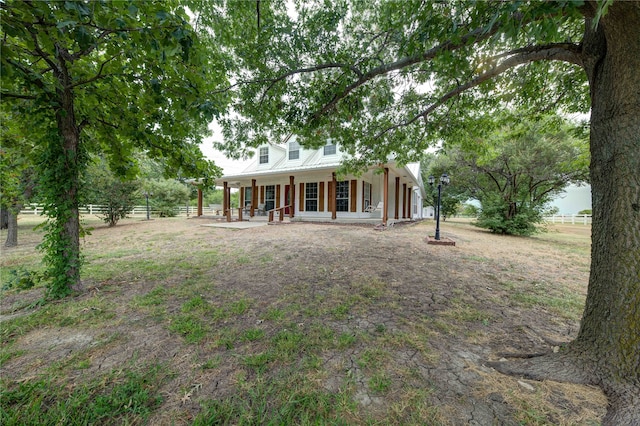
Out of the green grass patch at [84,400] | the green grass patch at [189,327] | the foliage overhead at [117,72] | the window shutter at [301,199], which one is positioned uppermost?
the foliage overhead at [117,72]

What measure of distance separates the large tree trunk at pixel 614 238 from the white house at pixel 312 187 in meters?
9.89

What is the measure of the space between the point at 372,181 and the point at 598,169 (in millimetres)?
12191

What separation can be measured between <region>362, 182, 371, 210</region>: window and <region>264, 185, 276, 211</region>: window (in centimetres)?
607

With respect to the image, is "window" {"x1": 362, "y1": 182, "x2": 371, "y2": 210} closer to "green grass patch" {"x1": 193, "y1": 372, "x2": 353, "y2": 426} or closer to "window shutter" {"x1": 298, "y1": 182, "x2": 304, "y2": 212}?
"window shutter" {"x1": 298, "y1": 182, "x2": 304, "y2": 212}

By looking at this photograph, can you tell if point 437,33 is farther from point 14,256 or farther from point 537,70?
point 14,256

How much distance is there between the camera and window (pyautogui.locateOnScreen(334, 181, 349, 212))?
43.5 ft

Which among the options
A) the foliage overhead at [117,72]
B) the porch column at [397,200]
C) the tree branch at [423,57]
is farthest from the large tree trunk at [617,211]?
the porch column at [397,200]

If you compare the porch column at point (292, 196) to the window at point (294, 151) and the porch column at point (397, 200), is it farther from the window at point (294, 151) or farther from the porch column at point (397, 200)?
the porch column at point (397, 200)

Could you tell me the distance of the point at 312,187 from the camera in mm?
14164

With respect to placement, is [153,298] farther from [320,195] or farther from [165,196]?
[165,196]

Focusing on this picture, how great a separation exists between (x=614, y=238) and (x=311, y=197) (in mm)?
12812

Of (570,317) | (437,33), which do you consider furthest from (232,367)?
(570,317)

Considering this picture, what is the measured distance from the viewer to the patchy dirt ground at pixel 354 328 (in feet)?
5.32

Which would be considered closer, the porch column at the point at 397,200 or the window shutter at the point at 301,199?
the window shutter at the point at 301,199
